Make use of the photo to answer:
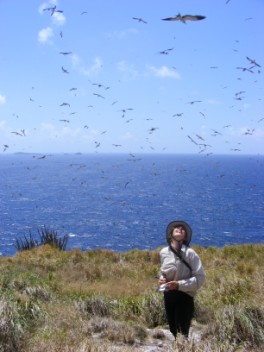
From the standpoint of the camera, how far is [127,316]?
330 inches

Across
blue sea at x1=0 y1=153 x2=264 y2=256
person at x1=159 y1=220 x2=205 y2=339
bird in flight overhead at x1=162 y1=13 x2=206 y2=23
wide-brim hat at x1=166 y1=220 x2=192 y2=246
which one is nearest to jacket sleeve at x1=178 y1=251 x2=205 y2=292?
person at x1=159 y1=220 x2=205 y2=339

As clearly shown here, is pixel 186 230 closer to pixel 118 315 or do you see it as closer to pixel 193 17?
pixel 193 17

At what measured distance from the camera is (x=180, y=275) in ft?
19.1

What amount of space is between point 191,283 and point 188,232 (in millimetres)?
→ 665

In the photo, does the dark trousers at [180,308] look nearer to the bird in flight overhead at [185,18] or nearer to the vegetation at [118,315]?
the vegetation at [118,315]

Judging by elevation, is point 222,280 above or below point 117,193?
below

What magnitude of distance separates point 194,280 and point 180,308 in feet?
1.84

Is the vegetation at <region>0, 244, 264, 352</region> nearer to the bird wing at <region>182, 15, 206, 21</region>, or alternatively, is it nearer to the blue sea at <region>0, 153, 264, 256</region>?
the bird wing at <region>182, 15, 206, 21</region>

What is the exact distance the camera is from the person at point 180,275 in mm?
5770

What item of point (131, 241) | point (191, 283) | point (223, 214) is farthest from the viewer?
point (223, 214)

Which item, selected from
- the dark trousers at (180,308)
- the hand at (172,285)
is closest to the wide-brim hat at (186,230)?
the hand at (172,285)

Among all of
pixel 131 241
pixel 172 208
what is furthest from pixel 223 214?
pixel 131 241

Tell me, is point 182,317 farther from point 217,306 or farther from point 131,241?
point 131,241

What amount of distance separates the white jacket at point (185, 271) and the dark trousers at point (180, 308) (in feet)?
0.59
